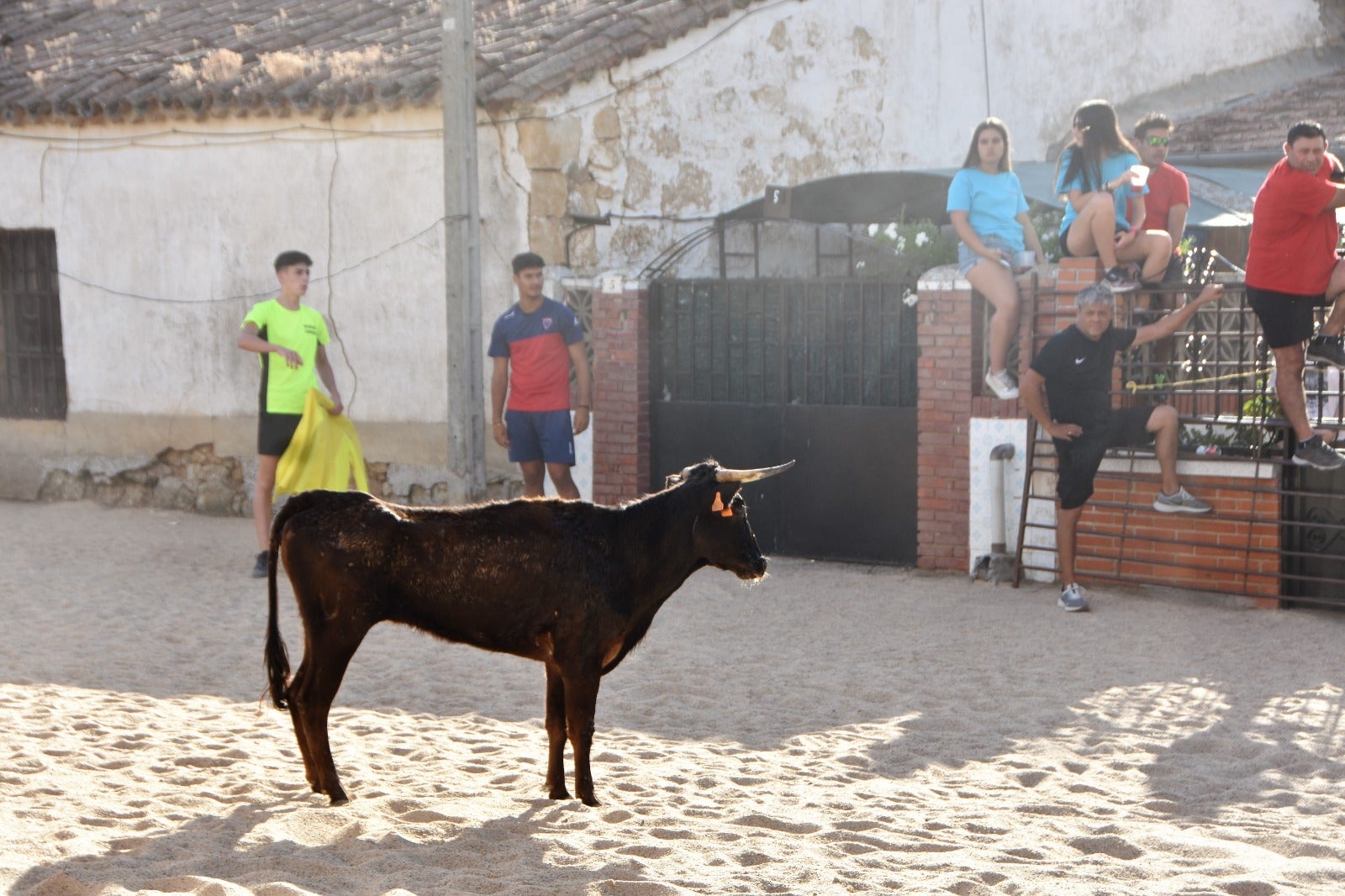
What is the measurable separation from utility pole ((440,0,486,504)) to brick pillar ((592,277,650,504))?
1.03 meters

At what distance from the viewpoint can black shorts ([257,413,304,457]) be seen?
9875 millimetres

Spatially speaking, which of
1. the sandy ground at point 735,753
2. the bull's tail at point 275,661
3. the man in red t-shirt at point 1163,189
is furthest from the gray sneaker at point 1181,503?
the bull's tail at point 275,661

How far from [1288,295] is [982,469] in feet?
7.32

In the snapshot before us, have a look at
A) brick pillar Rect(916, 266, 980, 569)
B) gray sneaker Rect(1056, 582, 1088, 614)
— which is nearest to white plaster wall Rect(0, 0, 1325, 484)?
brick pillar Rect(916, 266, 980, 569)

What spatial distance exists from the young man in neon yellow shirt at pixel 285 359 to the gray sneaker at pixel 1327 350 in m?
5.67

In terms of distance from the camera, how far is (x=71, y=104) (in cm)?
1352

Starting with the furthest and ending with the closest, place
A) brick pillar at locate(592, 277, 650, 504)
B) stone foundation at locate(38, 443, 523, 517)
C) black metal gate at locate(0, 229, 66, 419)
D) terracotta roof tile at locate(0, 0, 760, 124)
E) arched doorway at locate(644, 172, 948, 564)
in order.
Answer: black metal gate at locate(0, 229, 66, 419) → stone foundation at locate(38, 443, 523, 517) → terracotta roof tile at locate(0, 0, 760, 124) → brick pillar at locate(592, 277, 650, 504) → arched doorway at locate(644, 172, 948, 564)

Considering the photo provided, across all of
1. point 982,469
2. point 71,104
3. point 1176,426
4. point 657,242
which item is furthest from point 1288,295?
point 71,104

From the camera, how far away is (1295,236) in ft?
27.7

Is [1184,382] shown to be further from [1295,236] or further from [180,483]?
[180,483]

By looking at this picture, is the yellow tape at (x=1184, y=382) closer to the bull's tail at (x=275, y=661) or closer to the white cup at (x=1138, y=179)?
the white cup at (x=1138, y=179)

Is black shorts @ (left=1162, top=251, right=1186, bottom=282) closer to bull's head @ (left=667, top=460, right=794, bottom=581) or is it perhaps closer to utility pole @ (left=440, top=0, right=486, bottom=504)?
utility pole @ (left=440, top=0, right=486, bottom=504)

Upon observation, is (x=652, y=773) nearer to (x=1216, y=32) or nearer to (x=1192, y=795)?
(x=1192, y=795)

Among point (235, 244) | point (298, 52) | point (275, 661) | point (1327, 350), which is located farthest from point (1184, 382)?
point (298, 52)
